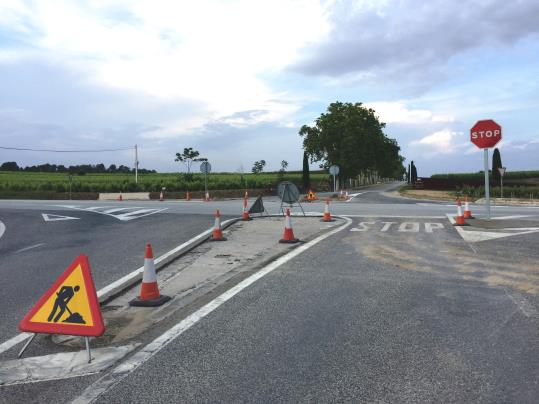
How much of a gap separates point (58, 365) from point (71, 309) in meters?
0.59

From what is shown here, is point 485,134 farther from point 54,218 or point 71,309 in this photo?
point 54,218

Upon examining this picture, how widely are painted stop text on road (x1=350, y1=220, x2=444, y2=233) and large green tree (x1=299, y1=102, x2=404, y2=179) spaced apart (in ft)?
152

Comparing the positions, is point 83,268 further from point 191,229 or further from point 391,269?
point 191,229

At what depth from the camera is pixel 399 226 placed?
1434 cm

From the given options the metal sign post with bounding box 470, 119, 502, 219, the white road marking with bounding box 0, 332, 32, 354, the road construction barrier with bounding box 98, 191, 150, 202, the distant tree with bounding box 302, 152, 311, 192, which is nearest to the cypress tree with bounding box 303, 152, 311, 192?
the distant tree with bounding box 302, 152, 311, 192

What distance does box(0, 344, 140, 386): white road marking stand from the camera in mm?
3801

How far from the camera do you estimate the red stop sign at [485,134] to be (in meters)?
13.6

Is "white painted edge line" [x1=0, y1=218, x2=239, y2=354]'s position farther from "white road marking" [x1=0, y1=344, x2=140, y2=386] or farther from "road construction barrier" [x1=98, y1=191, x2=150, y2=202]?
"road construction barrier" [x1=98, y1=191, x2=150, y2=202]

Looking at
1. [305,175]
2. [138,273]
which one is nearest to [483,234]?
[138,273]

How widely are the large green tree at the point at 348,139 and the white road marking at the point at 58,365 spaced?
58.2 metres

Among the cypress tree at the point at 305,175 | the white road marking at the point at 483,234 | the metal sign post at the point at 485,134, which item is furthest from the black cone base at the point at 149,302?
the cypress tree at the point at 305,175

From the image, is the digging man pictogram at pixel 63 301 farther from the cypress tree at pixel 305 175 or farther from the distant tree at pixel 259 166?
the distant tree at pixel 259 166

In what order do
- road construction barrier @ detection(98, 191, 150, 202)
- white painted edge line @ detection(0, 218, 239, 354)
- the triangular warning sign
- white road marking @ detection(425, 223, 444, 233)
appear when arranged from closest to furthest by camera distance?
the triangular warning sign → white painted edge line @ detection(0, 218, 239, 354) → white road marking @ detection(425, 223, 444, 233) → road construction barrier @ detection(98, 191, 150, 202)

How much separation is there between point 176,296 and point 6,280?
3.39 metres
